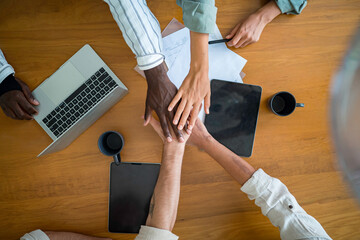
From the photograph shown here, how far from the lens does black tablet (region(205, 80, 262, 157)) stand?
30.5 inches

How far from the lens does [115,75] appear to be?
75 cm

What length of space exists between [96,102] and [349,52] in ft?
2.26

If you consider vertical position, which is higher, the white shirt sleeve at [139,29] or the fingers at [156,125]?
the white shirt sleeve at [139,29]

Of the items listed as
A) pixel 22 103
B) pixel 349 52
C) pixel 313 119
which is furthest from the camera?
pixel 313 119

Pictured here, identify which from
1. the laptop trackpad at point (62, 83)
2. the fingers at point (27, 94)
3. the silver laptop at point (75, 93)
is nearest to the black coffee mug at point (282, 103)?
the silver laptop at point (75, 93)

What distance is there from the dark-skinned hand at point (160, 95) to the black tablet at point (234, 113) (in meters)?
0.14

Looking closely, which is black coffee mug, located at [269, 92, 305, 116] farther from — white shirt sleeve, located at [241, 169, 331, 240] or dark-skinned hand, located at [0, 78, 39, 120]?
dark-skinned hand, located at [0, 78, 39, 120]

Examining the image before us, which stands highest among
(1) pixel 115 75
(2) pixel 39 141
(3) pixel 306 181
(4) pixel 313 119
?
(1) pixel 115 75

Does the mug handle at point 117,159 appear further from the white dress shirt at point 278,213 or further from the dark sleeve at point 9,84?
the dark sleeve at point 9,84

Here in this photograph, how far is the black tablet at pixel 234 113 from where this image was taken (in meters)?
0.78

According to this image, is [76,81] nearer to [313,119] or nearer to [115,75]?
[115,75]

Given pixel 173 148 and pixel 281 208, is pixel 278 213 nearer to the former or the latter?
pixel 281 208

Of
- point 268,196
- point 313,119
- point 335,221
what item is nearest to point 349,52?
point 268,196

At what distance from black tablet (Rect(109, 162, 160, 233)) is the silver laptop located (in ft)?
0.66
